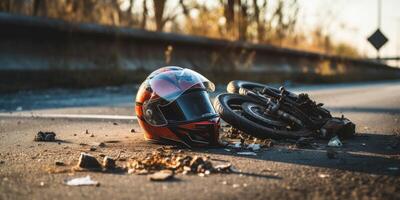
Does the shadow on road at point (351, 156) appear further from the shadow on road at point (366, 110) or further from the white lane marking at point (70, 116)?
the shadow on road at point (366, 110)

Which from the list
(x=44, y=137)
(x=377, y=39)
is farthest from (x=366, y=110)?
(x=377, y=39)

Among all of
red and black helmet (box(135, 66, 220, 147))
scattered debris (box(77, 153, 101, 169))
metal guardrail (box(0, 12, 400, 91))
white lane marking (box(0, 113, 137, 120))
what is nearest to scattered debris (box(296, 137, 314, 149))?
red and black helmet (box(135, 66, 220, 147))

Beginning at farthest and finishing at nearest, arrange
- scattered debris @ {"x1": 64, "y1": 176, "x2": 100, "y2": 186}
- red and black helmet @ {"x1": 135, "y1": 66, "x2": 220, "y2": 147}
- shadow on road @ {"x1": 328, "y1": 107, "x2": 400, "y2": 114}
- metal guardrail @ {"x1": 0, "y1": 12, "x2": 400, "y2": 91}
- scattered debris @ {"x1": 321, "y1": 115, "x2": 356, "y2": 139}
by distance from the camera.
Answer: metal guardrail @ {"x1": 0, "y1": 12, "x2": 400, "y2": 91}
shadow on road @ {"x1": 328, "y1": 107, "x2": 400, "y2": 114}
scattered debris @ {"x1": 321, "y1": 115, "x2": 356, "y2": 139}
red and black helmet @ {"x1": 135, "y1": 66, "x2": 220, "y2": 147}
scattered debris @ {"x1": 64, "y1": 176, "x2": 100, "y2": 186}

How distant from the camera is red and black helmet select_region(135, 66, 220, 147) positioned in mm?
6113

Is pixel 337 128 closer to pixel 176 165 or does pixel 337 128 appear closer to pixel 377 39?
pixel 176 165

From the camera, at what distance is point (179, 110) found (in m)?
6.17

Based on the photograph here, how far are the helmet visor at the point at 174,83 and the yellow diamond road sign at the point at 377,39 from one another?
26768mm

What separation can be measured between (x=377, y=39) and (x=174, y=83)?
27.3 metres

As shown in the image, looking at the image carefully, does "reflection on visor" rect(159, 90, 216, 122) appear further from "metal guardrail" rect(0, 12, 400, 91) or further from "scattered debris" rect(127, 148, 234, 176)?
"metal guardrail" rect(0, 12, 400, 91)

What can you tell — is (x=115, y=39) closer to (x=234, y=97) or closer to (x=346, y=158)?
(x=234, y=97)

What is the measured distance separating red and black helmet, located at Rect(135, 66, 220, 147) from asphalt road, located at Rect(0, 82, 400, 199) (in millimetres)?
210

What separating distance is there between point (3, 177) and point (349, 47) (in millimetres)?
70929

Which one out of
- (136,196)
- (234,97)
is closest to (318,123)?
(234,97)

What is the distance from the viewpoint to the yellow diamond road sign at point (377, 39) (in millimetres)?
31609
